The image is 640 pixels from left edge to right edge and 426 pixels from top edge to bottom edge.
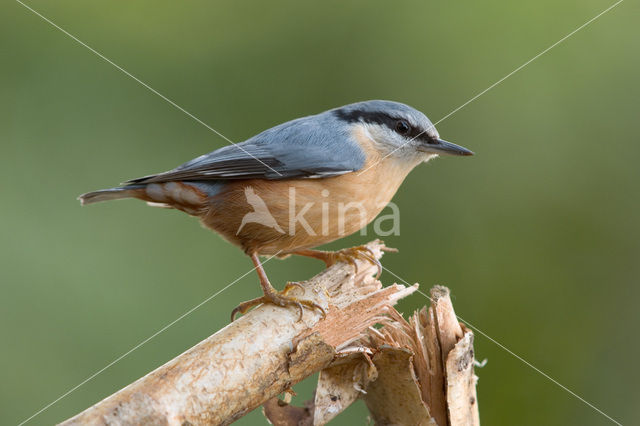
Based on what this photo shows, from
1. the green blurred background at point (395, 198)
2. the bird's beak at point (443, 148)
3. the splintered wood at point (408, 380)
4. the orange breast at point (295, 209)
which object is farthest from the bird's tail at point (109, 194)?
the bird's beak at point (443, 148)

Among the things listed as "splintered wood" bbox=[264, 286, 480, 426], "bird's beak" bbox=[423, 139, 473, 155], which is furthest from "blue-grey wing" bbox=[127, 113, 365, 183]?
"splintered wood" bbox=[264, 286, 480, 426]

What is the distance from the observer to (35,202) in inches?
126

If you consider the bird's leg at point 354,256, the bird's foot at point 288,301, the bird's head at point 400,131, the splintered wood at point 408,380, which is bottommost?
the splintered wood at point 408,380

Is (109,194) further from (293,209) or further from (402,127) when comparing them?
(402,127)

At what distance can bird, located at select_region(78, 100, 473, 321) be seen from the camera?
8.57 feet

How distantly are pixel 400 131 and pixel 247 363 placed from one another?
1.46 m

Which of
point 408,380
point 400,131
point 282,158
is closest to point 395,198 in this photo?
point 400,131

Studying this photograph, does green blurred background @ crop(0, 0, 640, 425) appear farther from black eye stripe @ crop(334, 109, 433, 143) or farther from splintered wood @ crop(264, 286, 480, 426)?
splintered wood @ crop(264, 286, 480, 426)

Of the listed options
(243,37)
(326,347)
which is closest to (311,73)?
(243,37)

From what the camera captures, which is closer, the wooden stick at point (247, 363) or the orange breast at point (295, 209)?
the wooden stick at point (247, 363)

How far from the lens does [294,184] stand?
264 centimetres

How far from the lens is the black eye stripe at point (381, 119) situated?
290 centimetres

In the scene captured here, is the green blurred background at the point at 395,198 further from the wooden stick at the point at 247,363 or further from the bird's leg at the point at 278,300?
the wooden stick at the point at 247,363

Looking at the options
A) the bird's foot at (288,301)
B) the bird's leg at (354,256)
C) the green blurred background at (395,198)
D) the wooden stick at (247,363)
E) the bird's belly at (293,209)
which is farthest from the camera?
the green blurred background at (395,198)
